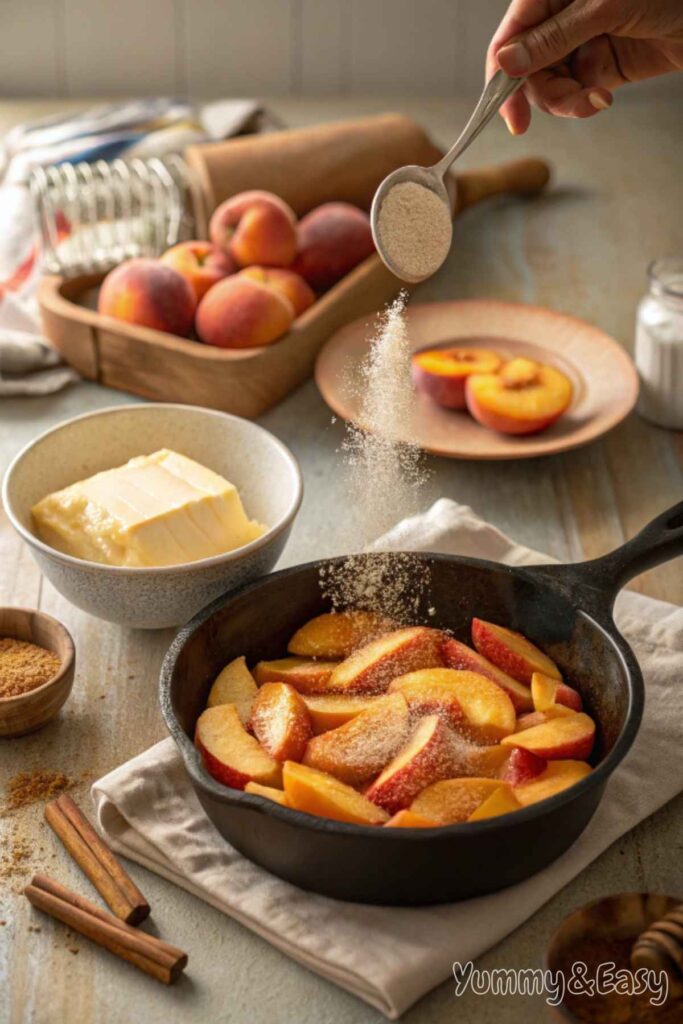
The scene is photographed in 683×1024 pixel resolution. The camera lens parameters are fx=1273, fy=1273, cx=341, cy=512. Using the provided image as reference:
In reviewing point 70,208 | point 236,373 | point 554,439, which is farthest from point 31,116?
point 554,439

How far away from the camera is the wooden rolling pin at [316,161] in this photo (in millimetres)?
2146

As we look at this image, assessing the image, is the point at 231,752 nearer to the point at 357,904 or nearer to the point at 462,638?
the point at 357,904

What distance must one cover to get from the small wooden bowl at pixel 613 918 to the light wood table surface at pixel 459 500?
0.26 feet

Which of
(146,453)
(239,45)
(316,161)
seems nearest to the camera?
(146,453)

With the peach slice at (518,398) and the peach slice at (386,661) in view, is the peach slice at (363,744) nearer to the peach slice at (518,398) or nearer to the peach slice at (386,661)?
the peach slice at (386,661)

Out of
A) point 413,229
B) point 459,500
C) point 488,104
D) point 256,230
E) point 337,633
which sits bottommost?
point 459,500

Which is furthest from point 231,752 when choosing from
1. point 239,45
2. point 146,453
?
point 239,45

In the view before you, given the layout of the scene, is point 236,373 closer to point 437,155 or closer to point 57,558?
point 57,558

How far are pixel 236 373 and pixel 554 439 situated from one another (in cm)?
44

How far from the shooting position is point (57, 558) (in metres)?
1.23

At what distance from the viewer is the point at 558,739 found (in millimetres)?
1051

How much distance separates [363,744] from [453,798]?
0.32 ft

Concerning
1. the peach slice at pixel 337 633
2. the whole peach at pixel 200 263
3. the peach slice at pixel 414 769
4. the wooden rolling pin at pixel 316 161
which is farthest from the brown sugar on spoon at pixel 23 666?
the wooden rolling pin at pixel 316 161

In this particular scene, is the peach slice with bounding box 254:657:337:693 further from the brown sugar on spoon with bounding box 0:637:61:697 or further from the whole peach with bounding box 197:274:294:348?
the whole peach with bounding box 197:274:294:348
